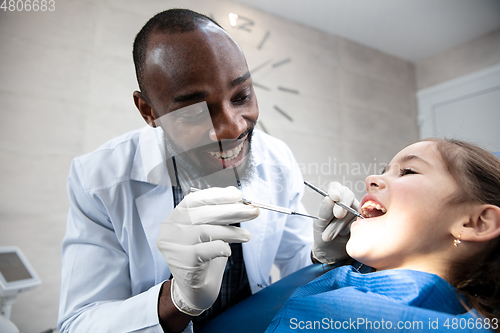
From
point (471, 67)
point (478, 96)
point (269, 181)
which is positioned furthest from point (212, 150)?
point (471, 67)

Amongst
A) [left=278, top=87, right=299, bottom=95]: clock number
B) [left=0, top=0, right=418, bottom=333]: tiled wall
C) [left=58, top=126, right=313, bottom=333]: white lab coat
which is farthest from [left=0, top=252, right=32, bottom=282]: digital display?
[left=278, top=87, right=299, bottom=95]: clock number

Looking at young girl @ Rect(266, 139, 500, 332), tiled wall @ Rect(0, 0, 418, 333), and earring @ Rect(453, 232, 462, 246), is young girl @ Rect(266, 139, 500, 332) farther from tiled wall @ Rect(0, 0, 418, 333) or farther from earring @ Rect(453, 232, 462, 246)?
tiled wall @ Rect(0, 0, 418, 333)

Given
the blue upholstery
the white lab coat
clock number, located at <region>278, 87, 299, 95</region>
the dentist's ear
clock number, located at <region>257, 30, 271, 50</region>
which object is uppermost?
clock number, located at <region>257, 30, 271, 50</region>

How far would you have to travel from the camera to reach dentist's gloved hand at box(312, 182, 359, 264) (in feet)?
3.50

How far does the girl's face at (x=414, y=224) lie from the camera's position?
89 cm

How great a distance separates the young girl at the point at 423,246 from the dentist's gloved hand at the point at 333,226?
0.10 m

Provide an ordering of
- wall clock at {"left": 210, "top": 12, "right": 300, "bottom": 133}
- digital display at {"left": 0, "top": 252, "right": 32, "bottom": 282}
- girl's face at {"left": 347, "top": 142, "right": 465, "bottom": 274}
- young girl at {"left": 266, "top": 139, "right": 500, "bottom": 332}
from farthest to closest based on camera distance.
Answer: wall clock at {"left": 210, "top": 12, "right": 300, "bottom": 133}
digital display at {"left": 0, "top": 252, "right": 32, "bottom": 282}
girl's face at {"left": 347, "top": 142, "right": 465, "bottom": 274}
young girl at {"left": 266, "top": 139, "right": 500, "bottom": 332}

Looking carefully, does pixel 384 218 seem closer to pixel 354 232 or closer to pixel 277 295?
pixel 354 232

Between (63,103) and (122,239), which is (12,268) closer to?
(122,239)

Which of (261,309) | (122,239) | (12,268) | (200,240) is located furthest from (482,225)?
(12,268)

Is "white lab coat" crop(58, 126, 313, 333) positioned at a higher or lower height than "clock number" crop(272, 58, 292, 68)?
lower

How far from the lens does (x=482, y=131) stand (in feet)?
8.79

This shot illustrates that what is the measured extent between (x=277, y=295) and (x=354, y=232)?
1.12 ft

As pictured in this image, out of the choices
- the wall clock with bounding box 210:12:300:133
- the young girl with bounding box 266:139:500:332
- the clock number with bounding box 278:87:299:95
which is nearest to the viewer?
the young girl with bounding box 266:139:500:332
